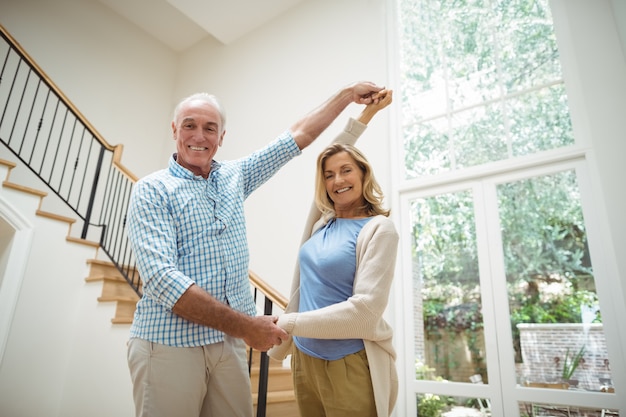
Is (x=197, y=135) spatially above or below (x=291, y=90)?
below

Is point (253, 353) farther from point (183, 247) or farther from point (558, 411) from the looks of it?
point (183, 247)

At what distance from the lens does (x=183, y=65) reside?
6.81 meters

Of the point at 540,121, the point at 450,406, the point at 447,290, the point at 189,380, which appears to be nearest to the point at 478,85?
the point at 540,121

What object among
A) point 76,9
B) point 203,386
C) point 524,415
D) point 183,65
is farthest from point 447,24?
point 76,9

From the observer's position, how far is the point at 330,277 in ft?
4.01

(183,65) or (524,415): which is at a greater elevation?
(183,65)

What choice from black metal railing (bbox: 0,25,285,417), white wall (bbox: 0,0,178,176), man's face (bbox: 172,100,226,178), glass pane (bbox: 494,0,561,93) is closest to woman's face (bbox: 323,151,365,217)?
man's face (bbox: 172,100,226,178)

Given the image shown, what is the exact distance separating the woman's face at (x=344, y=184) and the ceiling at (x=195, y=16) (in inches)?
181

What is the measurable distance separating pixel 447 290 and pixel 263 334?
2.60 m

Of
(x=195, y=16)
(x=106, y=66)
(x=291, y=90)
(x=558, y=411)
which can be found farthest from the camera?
(x=106, y=66)

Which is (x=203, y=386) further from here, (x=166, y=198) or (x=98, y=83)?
(x=98, y=83)

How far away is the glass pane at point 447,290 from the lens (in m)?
3.17

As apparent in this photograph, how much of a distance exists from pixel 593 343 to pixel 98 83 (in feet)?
20.7

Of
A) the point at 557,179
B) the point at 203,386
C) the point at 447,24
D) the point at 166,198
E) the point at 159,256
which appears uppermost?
the point at 447,24
